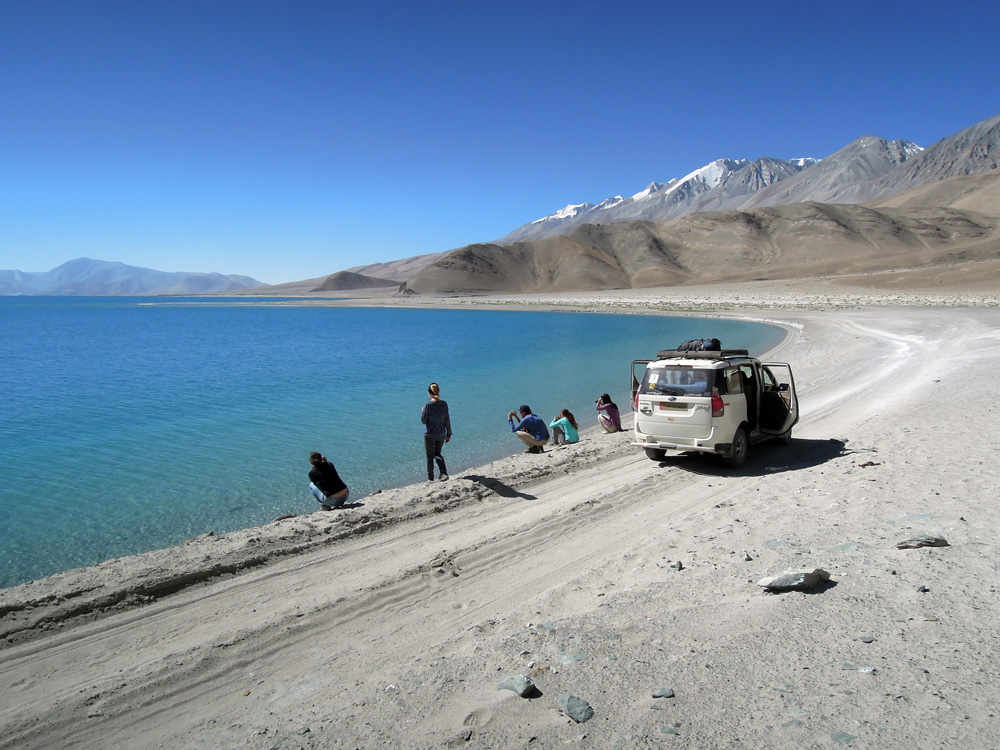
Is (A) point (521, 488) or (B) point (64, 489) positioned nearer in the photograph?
(A) point (521, 488)

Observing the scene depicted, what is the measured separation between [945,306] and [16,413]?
59.3 meters

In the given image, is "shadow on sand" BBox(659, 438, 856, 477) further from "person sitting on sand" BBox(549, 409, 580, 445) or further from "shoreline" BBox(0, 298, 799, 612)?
"shoreline" BBox(0, 298, 799, 612)

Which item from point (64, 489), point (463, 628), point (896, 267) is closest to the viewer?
point (463, 628)

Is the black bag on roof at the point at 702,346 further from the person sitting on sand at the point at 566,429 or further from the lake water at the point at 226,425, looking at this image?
the lake water at the point at 226,425

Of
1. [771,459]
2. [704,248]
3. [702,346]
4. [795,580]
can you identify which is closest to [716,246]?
[704,248]

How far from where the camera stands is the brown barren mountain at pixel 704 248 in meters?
143

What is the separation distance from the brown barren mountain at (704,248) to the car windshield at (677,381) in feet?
394

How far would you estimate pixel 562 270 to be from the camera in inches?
6491

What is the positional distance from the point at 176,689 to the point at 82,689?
737 mm

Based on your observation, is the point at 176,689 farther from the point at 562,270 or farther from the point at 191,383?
the point at 562,270

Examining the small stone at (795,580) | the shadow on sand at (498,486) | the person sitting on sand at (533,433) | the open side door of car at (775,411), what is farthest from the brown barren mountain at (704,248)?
the small stone at (795,580)

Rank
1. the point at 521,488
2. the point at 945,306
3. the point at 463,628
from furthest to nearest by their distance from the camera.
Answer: the point at 945,306 → the point at 521,488 → the point at 463,628

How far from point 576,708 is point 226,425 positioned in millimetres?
16430

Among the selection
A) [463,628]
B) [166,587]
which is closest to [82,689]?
[166,587]
